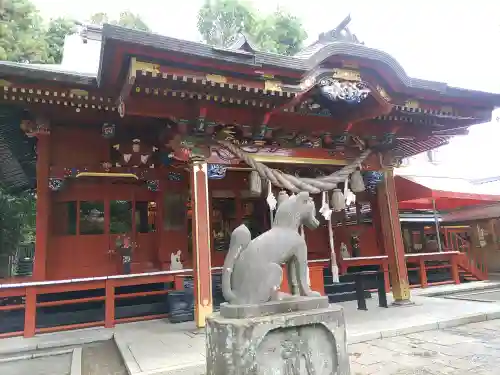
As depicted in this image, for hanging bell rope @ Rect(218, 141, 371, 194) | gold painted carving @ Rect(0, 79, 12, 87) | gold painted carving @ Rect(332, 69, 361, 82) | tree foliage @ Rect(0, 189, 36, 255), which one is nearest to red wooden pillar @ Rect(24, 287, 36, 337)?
gold painted carving @ Rect(0, 79, 12, 87)

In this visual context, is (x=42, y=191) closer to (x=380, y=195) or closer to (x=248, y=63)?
(x=248, y=63)

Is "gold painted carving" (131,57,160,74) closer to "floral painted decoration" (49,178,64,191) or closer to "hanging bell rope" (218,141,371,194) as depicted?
"hanging bell rope" (218,141,371,194)

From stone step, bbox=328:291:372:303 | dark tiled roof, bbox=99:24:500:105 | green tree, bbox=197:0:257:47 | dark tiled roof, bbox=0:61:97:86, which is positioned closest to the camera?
dark tiled roof, bbox=99:24:500:105

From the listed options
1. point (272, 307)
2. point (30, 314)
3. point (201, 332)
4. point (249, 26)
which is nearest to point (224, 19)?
point (249, 26)

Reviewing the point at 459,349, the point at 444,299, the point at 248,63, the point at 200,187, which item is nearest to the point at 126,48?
the point at 248,63

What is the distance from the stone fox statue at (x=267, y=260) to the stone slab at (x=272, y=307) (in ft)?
0.36

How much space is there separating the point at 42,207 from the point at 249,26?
2219cm

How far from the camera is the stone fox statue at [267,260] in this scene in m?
3.63

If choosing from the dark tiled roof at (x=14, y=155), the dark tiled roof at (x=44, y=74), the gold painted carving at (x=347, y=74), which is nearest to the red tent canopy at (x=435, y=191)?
the gold painted carving at (x=347, y=74)

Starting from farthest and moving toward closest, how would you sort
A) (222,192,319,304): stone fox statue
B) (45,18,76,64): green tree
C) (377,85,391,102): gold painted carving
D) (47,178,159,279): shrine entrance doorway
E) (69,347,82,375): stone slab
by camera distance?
1. (45,18,76,64): green tree
2. (47,178,159,279): shrine entrance doorway
3. (377,85,391,102): gold painted carving
4. (69,347,82,375): stone slab
5. (222,192,319,304): stone fox statue

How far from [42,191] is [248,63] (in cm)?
519

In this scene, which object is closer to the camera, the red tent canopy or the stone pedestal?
the stone pedestal

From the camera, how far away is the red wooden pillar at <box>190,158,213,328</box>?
21.7 feet

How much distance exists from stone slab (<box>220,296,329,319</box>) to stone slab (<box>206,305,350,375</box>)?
0.23 ft
